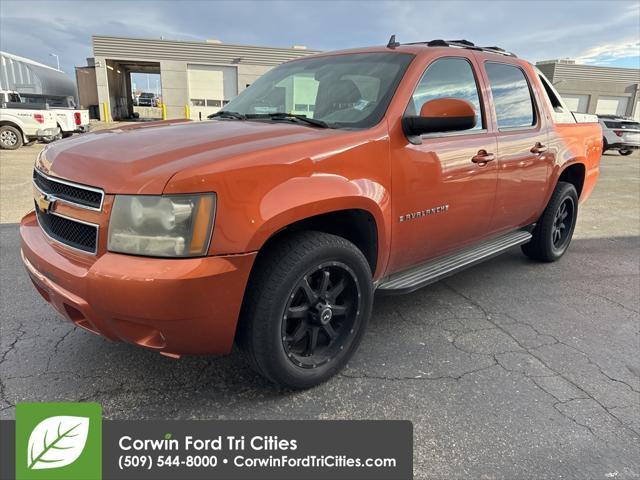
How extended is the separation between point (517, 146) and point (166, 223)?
2.89 m

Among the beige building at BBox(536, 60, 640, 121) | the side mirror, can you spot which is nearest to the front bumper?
the side mirror

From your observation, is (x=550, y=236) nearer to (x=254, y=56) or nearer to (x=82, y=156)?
(x=82, y=156)

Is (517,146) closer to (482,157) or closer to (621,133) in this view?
(482,157)

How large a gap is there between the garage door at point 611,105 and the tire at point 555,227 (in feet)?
150

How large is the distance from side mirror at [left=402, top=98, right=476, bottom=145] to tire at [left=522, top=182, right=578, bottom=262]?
227cm

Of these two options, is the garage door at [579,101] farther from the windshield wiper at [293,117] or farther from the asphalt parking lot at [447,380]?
the windshield wiper at [293,117]

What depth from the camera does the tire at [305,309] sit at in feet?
7.43

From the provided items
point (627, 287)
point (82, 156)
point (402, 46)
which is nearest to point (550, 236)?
point (627, 287)

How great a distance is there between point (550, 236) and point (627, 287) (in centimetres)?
80

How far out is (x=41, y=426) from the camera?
204cm

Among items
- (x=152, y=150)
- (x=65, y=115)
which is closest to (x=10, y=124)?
(x=65, y=115)

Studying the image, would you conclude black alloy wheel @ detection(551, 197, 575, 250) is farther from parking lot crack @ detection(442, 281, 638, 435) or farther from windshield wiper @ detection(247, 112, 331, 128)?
windshield wiper @ detection(247, 112, 331, 128)

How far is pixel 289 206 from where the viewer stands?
2.23m

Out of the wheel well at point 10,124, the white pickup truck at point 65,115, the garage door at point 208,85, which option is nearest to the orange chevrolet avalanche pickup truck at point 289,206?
the white pickup truck at point 65,115
